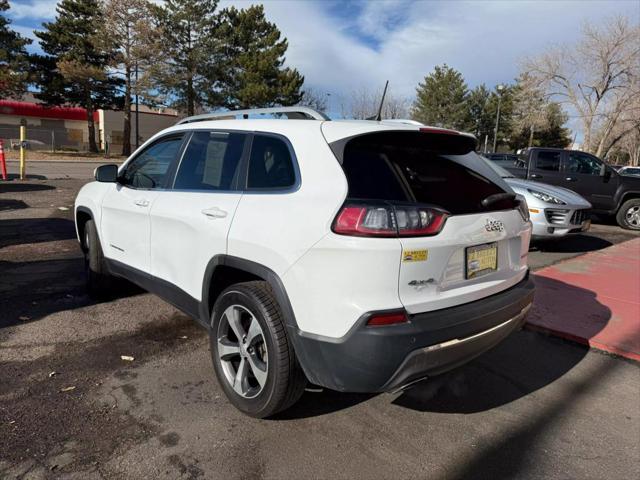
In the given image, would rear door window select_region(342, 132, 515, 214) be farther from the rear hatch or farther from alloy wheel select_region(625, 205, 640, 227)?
alloy wheel select_region(625, 205, 640, 227)

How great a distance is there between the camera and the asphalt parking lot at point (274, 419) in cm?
240

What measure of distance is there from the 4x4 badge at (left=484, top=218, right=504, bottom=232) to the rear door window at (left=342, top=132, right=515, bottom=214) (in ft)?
0.31

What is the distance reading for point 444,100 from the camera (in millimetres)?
58344

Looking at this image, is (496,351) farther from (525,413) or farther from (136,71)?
(136,71)

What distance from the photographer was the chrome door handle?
2.82 meters

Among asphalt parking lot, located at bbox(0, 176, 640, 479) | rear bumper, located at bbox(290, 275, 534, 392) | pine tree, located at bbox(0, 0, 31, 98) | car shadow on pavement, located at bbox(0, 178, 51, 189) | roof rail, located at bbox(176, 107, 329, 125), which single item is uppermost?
pine tree, located at bbox(0, 0, 31, 98)

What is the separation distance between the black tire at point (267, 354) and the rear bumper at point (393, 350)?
12cm

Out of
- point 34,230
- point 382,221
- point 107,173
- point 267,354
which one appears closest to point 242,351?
point 267,354

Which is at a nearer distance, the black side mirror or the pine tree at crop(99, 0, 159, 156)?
the black side mirror

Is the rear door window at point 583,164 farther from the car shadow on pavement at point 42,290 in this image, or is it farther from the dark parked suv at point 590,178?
the car shadow on pavement at point 42,290

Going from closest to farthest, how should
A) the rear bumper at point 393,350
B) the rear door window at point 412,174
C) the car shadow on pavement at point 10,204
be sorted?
the rear bumper at point 393,350 < the rear door window at point 412,174 < the car shadow on pavement at point 10,204

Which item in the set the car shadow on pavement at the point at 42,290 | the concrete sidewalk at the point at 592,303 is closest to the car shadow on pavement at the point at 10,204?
the car shadow on pavement at the point at 42,290

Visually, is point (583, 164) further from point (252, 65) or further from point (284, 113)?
point (252, 65)

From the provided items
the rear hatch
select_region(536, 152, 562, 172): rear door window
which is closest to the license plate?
the rear hatch
